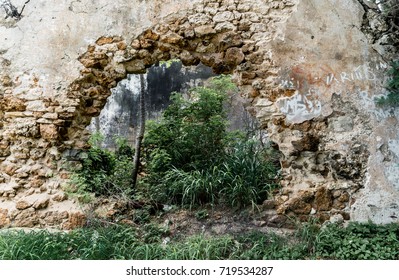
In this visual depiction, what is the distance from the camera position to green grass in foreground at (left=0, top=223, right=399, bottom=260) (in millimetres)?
3324

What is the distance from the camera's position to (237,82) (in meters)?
4.34

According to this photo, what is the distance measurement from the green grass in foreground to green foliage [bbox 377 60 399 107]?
4.25 feet

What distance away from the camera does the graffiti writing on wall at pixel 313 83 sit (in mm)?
4035

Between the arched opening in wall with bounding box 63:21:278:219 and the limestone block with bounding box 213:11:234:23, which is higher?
the limestone block with bounding box 213:11:234:23

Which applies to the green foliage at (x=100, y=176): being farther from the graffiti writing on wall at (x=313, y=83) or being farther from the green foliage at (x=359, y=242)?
the green foliage at (x=359, y=242)

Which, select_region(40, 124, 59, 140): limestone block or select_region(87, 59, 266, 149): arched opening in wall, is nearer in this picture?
select_region(40, 124, 59, 140): limestone block

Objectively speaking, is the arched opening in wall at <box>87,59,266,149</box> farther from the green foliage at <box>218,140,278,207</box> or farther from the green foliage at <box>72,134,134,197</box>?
the green foliage at <box>218,140,278,207</box>

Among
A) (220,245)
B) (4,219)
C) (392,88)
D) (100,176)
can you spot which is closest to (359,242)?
(220,245)

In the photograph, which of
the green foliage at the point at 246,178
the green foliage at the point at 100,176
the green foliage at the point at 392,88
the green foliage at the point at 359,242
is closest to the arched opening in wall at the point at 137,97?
the green foliage at the point at 100,176

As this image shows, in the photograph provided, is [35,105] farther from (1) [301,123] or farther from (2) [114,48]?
(1) [301,123]

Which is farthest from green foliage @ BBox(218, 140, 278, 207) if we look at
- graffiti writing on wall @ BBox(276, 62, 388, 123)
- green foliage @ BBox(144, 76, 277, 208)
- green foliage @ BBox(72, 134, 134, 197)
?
green foliage @ BBox(72, 134, 134, 197)

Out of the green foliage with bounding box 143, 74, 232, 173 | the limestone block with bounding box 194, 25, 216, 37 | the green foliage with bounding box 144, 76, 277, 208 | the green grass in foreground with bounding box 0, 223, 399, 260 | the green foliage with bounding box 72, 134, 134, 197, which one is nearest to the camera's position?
the green grass in foreground with bounding box 0, 223, 399, 260

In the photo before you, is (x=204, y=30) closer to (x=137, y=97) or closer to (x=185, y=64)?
(x=185, y=64)
